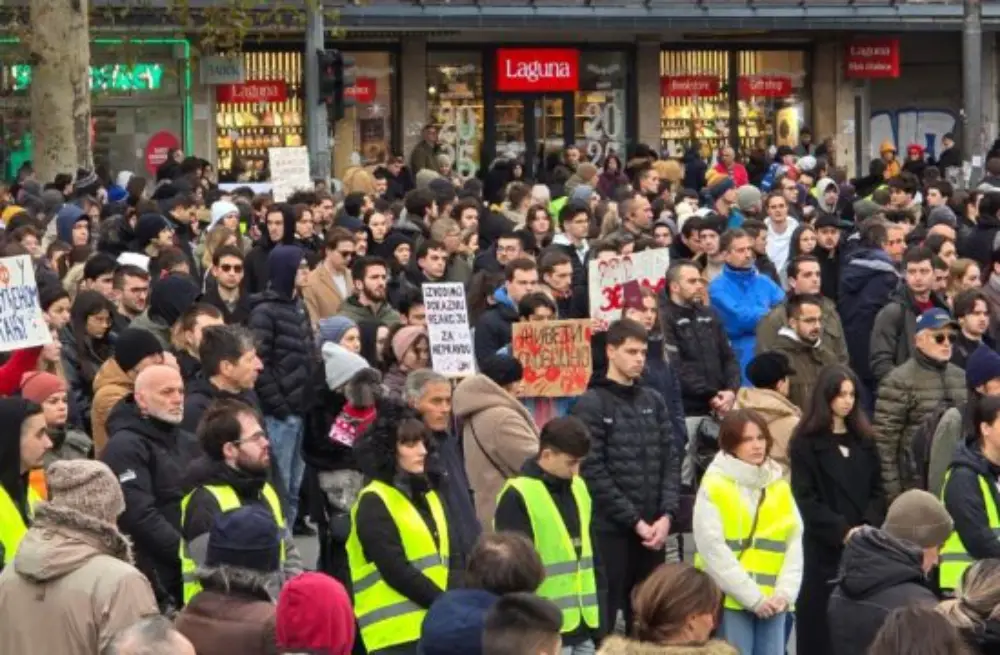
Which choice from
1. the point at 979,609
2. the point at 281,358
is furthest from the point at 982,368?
the point at 979,609

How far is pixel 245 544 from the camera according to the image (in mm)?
7688

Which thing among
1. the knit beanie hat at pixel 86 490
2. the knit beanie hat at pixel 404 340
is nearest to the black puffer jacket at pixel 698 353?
the knit beanie hat at pixel 404 340

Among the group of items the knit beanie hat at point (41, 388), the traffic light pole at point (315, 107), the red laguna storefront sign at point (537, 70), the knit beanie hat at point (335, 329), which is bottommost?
the knit beanie hat at point (41, 388)

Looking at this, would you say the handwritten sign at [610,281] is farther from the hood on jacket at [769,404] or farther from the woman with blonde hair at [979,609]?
Answer: the woman with blonde hair at [979,609]

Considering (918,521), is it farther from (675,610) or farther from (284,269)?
(284,269)

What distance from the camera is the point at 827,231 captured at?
1756 centimetres

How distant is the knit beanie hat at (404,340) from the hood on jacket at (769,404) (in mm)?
1592

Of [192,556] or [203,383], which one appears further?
[203,383]

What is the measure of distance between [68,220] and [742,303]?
6042 mm

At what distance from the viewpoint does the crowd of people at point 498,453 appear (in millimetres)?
7648

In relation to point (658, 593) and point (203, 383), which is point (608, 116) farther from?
point (658, 593)

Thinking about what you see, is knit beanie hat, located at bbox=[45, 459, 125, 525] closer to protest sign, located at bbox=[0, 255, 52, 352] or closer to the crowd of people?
the crowd of people

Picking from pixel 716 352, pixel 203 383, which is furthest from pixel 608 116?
pixel 203 383

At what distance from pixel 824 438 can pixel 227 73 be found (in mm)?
26189
